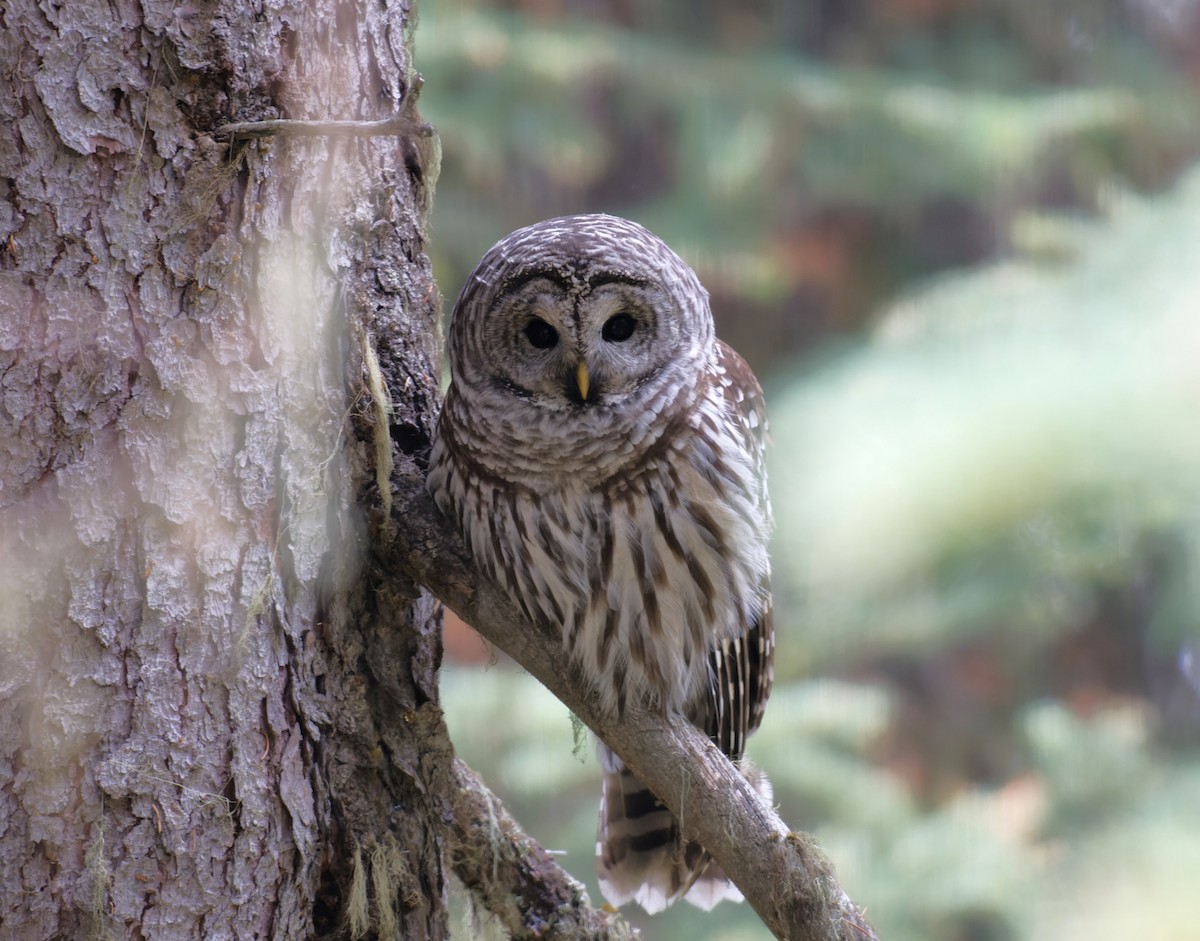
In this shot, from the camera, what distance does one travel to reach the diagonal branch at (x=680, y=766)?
166cm

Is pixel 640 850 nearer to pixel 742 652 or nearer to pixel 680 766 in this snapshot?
pixel 742 652

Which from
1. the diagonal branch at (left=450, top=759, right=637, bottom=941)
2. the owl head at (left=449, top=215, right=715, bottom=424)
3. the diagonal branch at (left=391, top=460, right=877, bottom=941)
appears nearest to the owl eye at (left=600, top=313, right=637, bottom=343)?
the owl head at (left=449, top=215, right=715, bottom=424)

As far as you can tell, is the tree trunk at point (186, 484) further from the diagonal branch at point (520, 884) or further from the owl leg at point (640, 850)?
the owl leg at point (640, 850)

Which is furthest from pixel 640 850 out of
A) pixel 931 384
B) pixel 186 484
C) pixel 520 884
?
pixel 931 384

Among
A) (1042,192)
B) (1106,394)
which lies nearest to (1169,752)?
(1106,394)

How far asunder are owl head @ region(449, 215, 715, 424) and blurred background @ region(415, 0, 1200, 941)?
1.44m

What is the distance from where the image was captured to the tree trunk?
1.48m

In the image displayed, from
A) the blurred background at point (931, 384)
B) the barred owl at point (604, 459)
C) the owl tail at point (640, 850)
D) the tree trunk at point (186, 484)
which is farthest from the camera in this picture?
the blurred background at point (931, 384)

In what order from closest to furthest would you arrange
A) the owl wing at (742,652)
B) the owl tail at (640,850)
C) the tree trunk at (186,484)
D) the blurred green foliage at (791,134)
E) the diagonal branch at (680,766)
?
the tree trunk at (186,484) → the diagonal branch at (680,766) → the owl wing at (742,652) → the owl tail at (640,850) → the blurred green foliage at (791,134)

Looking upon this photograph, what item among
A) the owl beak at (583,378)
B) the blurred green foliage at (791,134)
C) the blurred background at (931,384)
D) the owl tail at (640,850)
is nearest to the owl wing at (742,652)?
the owl tail at (640,850)

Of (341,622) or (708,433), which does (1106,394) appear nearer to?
(708,433)

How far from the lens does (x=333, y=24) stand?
5.80ft

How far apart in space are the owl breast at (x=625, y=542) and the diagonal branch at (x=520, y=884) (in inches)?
12.9

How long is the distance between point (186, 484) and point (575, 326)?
2.33 ft
